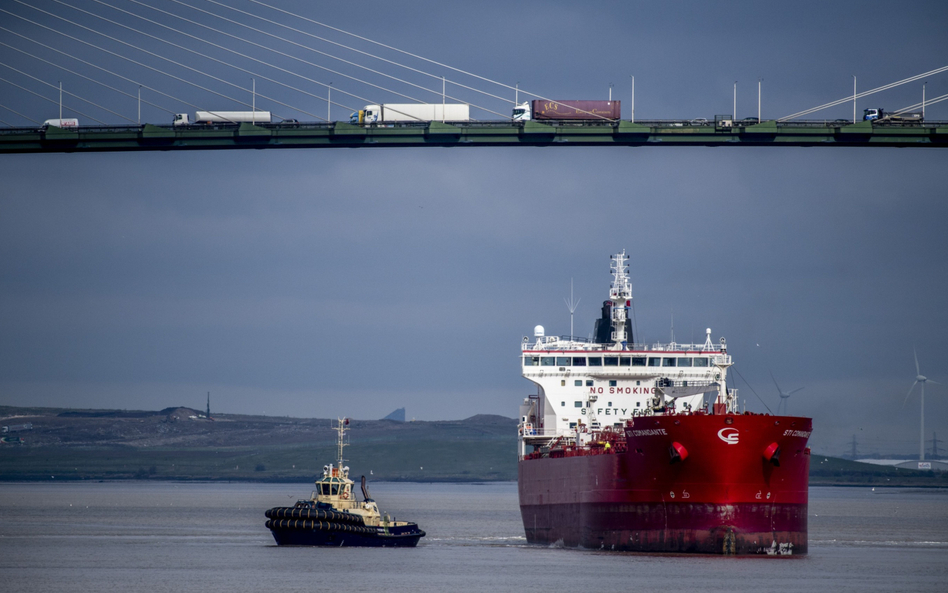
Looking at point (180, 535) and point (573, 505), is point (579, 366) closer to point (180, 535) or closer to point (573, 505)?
point (573, 505)

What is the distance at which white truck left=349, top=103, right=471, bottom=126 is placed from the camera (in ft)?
180

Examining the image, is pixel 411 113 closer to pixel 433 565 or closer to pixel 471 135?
pixel 471 135

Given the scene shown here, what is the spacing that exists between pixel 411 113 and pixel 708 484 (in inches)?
925

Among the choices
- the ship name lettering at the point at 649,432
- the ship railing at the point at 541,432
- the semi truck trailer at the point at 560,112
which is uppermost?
the semi truck trailer at the point at 560,112

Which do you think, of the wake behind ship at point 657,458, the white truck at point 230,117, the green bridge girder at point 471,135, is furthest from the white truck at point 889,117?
the white truck at point 230,117

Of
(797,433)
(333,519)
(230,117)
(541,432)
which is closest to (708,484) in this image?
(797,433)

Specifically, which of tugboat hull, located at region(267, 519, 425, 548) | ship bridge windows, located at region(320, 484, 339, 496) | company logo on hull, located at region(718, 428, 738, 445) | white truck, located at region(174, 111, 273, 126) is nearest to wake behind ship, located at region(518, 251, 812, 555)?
company logo on hull, located at region(718, 428, 738, 445)

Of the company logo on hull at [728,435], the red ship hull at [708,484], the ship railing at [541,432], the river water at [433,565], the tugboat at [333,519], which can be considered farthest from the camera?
the ship railing at [541,432]

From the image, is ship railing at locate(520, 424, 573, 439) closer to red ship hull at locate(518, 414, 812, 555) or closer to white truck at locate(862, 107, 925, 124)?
red ship hull at locate(518, 414, 812, 555)

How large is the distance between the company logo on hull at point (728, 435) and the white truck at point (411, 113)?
21583 mm

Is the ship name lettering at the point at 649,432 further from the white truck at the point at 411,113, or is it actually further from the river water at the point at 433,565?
the white truck at the point at 411,113

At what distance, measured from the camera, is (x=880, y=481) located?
191625mm

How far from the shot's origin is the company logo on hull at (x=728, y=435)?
38375 millimetres

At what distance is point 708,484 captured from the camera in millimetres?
39031
